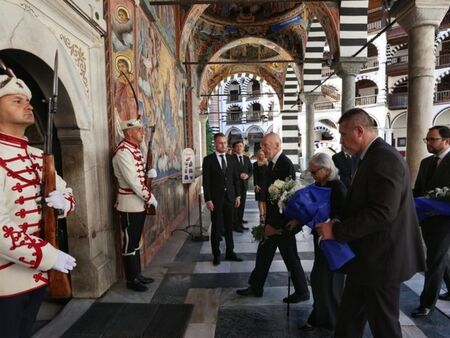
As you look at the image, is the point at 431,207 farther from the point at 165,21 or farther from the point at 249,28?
the point at 249,28

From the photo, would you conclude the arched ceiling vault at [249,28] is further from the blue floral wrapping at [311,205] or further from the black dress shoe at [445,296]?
the blue floral wrapping at [311,205]

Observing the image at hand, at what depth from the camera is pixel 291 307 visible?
3.28m

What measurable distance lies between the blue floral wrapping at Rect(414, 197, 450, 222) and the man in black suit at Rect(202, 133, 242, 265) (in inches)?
96.9

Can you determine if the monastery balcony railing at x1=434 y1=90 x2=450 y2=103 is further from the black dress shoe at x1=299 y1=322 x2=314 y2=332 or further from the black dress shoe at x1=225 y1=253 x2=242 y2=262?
the black dress shoe at x1=299 y1=322 x2=314 y2=332

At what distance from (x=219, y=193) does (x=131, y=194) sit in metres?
1.42

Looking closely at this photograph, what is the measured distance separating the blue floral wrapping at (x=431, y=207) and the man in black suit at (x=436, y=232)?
154mm

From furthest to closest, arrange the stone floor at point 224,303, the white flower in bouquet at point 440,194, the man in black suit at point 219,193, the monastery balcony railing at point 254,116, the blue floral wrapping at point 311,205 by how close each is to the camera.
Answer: the monastery balcony railing at point 254,116 → the man in black suit at point 219,193 → the stone floor at point 224,303 → the white flower in bouquet at point 440,194 → the blue floral wrapping at point 311,205

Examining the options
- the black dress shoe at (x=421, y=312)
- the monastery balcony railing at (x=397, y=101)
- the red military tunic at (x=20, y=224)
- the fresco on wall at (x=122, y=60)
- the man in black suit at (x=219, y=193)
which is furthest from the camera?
the monastery balcony railing at (x=397, y=101)

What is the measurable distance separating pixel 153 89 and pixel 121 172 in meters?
2.32

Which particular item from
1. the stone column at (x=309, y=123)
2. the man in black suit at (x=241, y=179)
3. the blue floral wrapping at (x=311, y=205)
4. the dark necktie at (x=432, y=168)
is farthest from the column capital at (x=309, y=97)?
the blue floral wrapping at (x=311, y=205)

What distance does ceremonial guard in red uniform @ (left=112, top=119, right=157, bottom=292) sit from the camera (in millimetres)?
3416

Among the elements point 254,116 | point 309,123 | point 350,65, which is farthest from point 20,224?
point 254,116

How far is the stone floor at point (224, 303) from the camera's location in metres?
2.86

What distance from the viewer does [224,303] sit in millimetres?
3404
